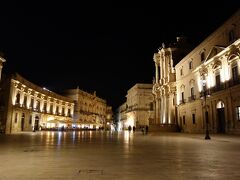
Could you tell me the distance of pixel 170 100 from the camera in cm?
4634

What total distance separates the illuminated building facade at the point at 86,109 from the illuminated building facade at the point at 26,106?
8808mm

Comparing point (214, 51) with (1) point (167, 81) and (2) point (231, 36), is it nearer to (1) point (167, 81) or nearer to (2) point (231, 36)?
(2) point (231, 36)

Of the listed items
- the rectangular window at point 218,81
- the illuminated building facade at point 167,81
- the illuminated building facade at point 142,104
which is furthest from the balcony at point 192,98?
the illuminated building facade at point 142,104

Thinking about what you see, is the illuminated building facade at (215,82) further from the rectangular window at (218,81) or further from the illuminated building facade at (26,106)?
the illuminated building facade at (26,106)

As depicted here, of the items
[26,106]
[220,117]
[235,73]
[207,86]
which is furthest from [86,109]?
[235,73]

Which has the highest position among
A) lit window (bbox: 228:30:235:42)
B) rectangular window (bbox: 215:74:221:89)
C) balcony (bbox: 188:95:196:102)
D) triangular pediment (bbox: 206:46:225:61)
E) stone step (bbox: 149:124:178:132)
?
lit window (bbox: 228:30:235:42)

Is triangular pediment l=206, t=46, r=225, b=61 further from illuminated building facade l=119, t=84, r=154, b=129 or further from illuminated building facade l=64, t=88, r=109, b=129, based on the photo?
illuminated building facade l=64, t=88, r=109, b=129

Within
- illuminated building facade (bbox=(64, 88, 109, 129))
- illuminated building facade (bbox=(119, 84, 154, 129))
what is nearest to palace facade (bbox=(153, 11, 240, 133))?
illuminated building facade (bbox=(119, 84, 154, 129))

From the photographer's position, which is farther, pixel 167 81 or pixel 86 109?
pixel 86 109

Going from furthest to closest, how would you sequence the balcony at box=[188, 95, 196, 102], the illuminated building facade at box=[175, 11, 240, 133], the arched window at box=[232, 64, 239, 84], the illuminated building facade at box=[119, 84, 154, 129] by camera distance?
the illuminated building facade at box=[119, 84, 154, 129]
the balcony at box=[188, 95, 196, 102]
the illuminated building facade at box=[175, 11, 240, 133]
the arched window at box=[232, 64, 239, 84]

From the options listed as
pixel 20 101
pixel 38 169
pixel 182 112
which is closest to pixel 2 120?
pixel 20 101

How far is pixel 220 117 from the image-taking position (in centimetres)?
2941

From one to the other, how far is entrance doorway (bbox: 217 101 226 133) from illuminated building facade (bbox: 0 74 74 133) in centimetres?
2821

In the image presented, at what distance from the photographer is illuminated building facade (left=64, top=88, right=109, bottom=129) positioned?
7631 cm
